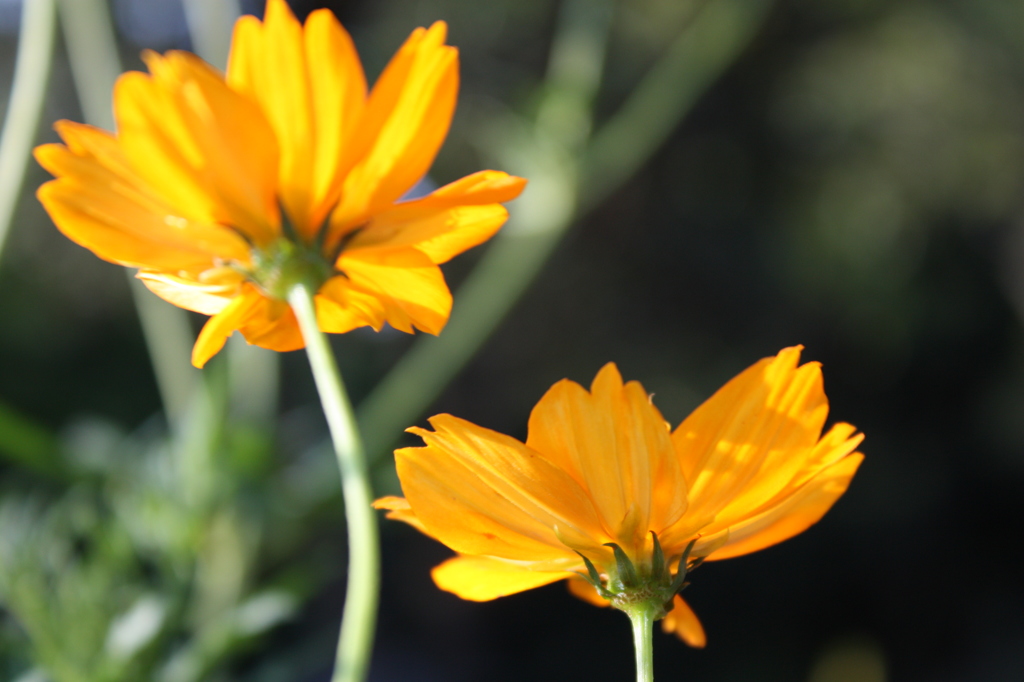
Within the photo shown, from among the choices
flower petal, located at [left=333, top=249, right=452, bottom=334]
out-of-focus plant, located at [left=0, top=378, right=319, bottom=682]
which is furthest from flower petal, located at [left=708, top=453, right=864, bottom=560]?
out-of-focus plant, located at [left=0, top=378, right=319, bottom=682]

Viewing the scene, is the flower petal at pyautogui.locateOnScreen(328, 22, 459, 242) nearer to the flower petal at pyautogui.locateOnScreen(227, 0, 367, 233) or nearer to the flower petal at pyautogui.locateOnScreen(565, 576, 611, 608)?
the flower petal at pyautogui.locateOnScreen(227, 0, 367, 233)

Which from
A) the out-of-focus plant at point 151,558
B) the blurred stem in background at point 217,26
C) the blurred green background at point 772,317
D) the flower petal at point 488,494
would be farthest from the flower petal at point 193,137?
the blurred green background at point 772,317

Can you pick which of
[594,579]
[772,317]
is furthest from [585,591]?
[772,317]

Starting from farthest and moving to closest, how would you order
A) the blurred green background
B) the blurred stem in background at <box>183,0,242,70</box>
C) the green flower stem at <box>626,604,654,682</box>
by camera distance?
the blurred green background, the blurred stem in background at <box>183,0,242,70</box>, the green flower stem at <box>626,604,654,682</box>

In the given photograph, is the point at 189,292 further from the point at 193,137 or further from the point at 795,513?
the point at 795,513

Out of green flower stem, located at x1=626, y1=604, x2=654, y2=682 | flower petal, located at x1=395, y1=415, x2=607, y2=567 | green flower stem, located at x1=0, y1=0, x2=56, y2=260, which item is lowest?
green flower stem, located at x1=626, y1=604, x2=654, y2=682

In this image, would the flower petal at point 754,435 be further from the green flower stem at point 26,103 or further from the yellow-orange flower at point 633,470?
the green flower stem at point 26,103
